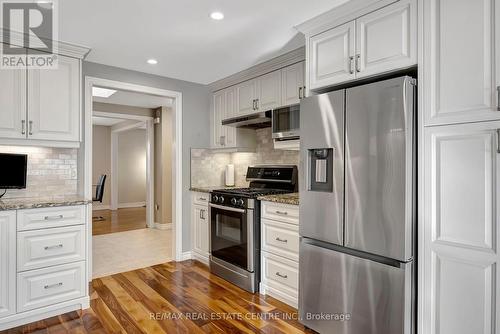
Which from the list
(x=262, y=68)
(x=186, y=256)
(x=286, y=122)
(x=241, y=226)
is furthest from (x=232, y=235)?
(x=262, y=68)

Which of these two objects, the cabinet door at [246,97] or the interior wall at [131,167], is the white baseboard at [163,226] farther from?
the interior wall at [131,167]

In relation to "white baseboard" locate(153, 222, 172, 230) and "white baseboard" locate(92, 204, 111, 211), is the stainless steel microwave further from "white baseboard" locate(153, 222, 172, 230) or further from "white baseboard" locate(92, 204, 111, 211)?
"white baseboard" locate(92, 204, 111, 211)

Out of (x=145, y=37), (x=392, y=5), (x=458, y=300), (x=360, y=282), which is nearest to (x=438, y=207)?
(x=458, y=300)

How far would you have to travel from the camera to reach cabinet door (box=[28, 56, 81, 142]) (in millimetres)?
2643

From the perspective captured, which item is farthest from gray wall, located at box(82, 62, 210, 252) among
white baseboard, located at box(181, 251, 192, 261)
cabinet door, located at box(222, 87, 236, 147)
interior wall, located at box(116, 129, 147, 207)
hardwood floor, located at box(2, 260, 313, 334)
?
interior wall, located at box(116, 129, 147, 207)

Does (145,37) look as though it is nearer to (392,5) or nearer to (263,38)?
(263,38)

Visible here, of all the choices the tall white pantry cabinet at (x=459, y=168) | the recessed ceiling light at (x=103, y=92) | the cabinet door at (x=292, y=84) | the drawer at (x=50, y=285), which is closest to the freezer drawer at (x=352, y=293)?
the tall white pantry cabinet at (x=459, y=168)

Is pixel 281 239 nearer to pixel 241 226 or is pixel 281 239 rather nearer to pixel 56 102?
pixel 241 226

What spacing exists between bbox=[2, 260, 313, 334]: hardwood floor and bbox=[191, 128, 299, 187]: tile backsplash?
1383 millimetres

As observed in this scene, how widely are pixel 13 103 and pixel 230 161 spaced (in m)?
2.61

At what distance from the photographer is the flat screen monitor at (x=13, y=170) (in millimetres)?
2629

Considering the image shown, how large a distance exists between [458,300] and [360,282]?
52 cm

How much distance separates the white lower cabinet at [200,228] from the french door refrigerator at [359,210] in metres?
1.68

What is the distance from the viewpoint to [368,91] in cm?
187
